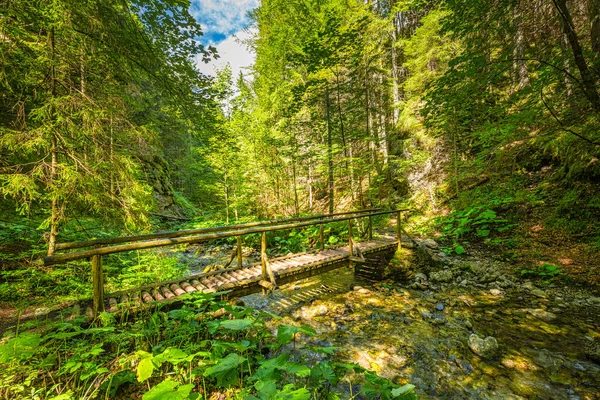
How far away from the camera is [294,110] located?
9.80 meters

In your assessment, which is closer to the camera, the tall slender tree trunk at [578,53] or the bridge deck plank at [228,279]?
the tall slender tree trunk at [578,53]

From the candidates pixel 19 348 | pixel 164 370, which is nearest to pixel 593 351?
pixel 164 370

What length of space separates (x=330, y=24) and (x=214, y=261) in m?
10.2

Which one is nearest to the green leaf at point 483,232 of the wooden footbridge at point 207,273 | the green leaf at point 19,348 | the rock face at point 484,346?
the wooden footbridge at point 207,273

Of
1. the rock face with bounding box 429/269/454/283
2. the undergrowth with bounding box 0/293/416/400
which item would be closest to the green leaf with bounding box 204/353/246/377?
the undergrowth with bounding box 0/293/416/400

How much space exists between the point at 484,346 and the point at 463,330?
0.61 metres

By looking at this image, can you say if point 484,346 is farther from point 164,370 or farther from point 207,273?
point 207,273

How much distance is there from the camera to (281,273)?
5.03 meters

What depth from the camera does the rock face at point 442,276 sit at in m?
6.45

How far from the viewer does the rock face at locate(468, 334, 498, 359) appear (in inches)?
148

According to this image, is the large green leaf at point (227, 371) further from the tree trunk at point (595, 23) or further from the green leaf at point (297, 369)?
the tree trunk at point (595, 23)

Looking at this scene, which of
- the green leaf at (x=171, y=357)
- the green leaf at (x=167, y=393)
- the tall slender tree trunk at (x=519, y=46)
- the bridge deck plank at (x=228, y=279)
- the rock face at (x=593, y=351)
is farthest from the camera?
the tall slender tree trunk at (x=519, y=46)

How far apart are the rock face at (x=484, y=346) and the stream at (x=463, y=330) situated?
14mm

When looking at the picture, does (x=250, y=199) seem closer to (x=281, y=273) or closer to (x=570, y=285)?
(x=281, y=273)
